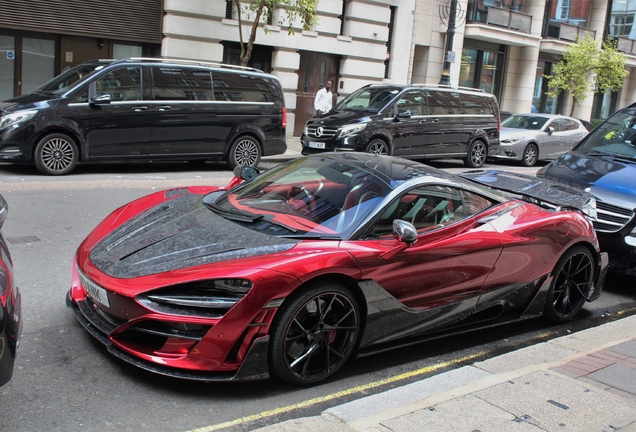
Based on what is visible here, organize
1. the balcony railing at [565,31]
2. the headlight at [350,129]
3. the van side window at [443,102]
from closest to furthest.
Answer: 1. the headlight at [350,129]
2. the van side window at [443,102]
3. the balcony railing at [565,31]

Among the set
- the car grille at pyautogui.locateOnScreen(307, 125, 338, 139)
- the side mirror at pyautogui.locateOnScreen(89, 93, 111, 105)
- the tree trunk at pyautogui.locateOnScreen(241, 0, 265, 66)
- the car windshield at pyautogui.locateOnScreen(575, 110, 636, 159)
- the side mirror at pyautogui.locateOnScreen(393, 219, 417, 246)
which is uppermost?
the tree trunk at pyautogui.locateOnScreen(241, 0, 265, 66)

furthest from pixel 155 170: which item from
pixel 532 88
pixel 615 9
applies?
pixel 615 9

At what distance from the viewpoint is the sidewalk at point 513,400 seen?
3561mm

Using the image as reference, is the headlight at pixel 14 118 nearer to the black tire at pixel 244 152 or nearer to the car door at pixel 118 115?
the car door at pixel 118 115

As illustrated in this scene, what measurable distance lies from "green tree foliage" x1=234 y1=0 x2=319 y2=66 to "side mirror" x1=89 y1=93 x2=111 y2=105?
6.33 meters

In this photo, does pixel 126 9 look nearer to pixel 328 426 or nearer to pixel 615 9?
pixel 328 426

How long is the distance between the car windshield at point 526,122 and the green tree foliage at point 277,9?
22.2 feet

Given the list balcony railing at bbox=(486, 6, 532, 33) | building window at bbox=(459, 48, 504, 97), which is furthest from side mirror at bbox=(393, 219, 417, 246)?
balcony railing at bbox=(486, 6, 532, 33)

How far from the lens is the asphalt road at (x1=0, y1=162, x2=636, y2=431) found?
375 cm

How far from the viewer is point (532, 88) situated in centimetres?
3019

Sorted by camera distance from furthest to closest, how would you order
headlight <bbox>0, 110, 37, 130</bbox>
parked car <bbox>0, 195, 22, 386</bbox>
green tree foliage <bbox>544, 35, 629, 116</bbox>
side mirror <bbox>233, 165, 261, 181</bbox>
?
green tree foliage <bbox>544, 35, 629, 116</bbox>
headlight <bbox>0, 110, 37, 130</bbox>
side mirror <bbox>233, 165, 261, 181</bbox>
parked car <bbox>0, 195, 22, 386</bbox>

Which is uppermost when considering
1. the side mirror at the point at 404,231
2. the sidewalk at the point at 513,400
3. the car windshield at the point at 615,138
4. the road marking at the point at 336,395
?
the car windshield at the point at 615,138

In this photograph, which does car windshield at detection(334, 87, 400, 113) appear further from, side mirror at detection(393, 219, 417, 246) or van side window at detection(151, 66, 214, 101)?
side mirror at detection(393, 219, 417, 246)

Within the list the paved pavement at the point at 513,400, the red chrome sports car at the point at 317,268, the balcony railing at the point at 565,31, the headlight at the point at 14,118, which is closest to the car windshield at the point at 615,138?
the red chrome sports car at the point at 317,268
